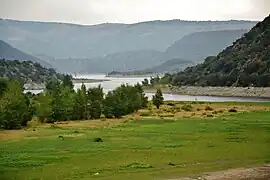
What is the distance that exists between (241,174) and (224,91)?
14276 centimetres

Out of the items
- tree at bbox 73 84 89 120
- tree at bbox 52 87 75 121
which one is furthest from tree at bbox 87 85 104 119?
tree at bbox 52 87 75 121

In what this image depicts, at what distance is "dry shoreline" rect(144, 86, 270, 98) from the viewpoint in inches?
5925

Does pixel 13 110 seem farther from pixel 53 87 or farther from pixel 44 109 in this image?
pixel 53 87

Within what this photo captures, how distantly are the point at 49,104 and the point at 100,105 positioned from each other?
10.00 metres

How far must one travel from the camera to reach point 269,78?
511 feet

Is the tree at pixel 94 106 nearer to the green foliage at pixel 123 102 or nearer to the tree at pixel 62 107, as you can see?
the green foliage at pixel 123 102

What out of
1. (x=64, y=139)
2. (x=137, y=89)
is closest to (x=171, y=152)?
(x=64, y=139)

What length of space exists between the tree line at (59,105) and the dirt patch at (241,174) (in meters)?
40.2

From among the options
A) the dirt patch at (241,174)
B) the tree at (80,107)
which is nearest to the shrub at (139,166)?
the dirt patch at (241,174)

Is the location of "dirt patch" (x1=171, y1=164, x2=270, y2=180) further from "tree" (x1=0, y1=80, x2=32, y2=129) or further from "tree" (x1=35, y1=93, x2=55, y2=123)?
"tree" (x1=35, y1=93, x2=55, y2=123)

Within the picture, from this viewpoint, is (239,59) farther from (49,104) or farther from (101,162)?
(101,162)

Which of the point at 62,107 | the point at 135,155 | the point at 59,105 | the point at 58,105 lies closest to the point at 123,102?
the point at 62,107

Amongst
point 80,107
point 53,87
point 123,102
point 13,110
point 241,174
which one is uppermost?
point 53,87

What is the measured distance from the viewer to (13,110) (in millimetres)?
62156
